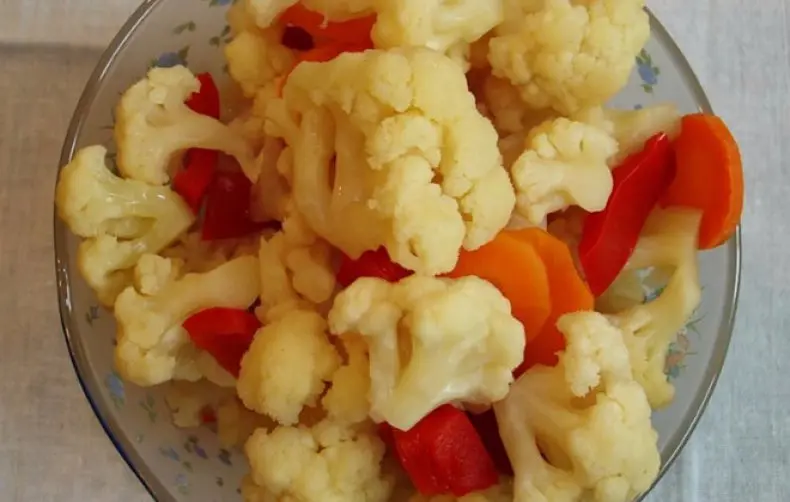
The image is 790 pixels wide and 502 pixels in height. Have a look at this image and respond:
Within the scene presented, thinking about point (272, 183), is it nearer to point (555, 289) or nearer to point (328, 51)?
point (328, 51)

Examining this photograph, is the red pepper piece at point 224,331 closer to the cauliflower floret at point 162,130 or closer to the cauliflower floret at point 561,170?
the cauliflower floret at point 162,130

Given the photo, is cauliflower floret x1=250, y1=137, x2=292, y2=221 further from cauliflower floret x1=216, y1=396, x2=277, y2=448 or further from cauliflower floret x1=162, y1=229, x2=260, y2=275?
cauliflower floret x1=216, y1=396, x2=277, y2=448


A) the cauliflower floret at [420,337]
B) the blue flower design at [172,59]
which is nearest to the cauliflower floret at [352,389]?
the cauliflower floret at [420,337]

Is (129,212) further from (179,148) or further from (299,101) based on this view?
(299,101)

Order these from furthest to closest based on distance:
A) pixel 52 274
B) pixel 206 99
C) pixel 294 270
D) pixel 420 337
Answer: pixel 52 274 → pixel 206 99 → pixel 294 270 → pixel 420 337

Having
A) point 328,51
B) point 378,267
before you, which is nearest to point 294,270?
point 378,267

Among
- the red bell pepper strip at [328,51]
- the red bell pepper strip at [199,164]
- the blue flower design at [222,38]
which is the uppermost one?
the red bell pepper strip at [328,51]
